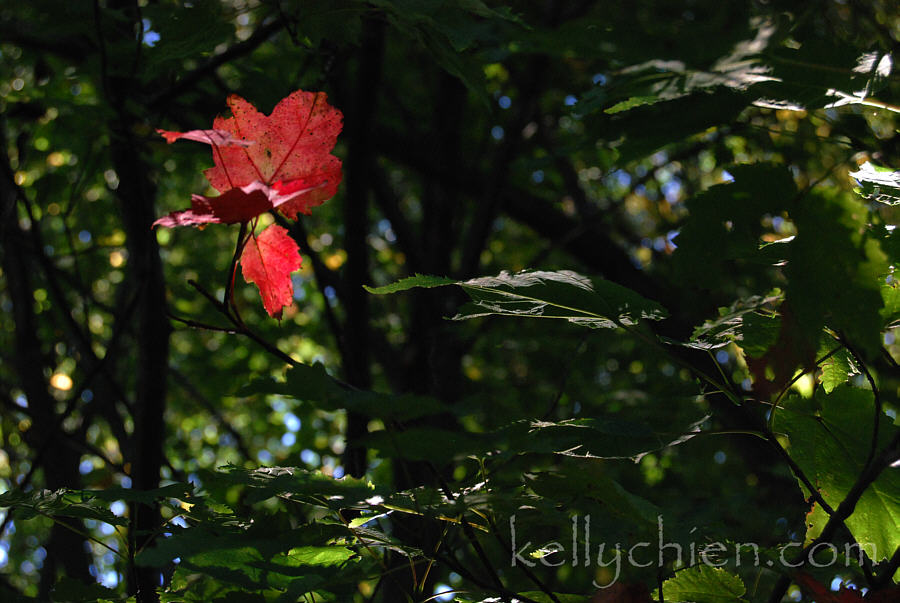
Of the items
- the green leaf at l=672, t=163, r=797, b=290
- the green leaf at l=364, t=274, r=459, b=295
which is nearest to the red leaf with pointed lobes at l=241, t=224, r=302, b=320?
the green leaf at l=364, t=274, r=459, b=295

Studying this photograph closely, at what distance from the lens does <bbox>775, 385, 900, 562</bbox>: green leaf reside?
0.74 m

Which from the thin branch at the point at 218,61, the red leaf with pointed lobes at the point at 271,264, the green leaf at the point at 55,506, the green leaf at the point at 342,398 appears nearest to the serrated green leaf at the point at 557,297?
the green leaf at the point at 342,398

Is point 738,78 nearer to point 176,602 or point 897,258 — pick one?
A: point 897,258

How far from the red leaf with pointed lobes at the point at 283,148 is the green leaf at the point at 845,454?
57 centimetres

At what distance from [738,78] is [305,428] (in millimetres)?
3409

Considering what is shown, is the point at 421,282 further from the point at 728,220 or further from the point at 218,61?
the point at 218,61

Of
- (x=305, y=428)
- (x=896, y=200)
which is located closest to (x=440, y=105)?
(x=305, y=428)

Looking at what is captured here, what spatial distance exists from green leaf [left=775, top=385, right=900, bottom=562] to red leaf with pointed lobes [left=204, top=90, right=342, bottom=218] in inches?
22.3

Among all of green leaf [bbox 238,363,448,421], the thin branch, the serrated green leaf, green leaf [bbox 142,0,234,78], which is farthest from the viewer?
the thin branch

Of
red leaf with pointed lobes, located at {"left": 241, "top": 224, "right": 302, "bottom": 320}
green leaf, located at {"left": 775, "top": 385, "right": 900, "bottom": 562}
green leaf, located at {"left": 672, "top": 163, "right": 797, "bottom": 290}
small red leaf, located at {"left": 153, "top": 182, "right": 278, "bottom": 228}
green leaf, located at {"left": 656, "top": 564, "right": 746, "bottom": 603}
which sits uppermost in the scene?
green leaf, located at {"left": 672, "top": 163, "right": 797, "bottom": 290}

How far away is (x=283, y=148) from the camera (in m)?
0.80

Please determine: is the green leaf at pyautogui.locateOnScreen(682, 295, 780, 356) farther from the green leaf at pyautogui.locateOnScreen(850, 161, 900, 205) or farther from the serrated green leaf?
the green leaf at pyautogui.locateOnScreen(850, 161, 900, 205)

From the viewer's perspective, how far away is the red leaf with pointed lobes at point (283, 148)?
80cm

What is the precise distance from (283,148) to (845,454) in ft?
2.27
